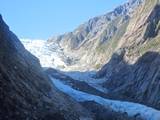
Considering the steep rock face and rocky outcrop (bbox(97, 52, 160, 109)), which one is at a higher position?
rocky outcrop (bbox(97, 52, 160, 109))

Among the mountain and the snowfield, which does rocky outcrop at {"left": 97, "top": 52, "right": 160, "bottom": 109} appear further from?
the snowfield

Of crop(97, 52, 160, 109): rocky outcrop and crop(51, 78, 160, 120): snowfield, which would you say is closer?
crop(51, 78, 160, 120): snowfield

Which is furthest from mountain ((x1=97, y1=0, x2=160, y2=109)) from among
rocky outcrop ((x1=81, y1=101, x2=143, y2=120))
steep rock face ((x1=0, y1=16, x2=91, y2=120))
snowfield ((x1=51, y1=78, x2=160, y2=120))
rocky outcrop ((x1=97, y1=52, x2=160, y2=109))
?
steep rock face ((x1=0, y1=16, x2=91, y2=120))

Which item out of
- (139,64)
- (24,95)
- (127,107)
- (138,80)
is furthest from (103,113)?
(139,64)

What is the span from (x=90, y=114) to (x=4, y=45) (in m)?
24.2

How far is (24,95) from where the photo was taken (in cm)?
6188

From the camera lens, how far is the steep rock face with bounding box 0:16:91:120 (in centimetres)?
5464

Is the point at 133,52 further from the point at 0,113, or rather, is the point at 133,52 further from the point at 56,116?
the point at 0,113

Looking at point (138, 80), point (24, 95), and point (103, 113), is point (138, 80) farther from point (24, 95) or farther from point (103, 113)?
point (24, 95)


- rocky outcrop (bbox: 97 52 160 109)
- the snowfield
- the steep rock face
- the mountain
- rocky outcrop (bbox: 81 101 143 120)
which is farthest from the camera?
the mountain

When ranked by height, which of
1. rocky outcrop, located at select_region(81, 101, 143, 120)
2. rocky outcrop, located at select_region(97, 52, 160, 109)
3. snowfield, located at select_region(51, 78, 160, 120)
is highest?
rocky outcrop, located at select_region(97, 52, 160, 109)

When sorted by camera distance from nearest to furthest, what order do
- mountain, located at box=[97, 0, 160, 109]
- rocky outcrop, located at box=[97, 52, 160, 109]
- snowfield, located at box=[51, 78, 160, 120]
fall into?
snowfield, located at box=[51, 78, 160, 120] < rocky outcrop, located at box=[97, 52, 160, 109] < mountain, located at box=[97, 0, 160, 109]

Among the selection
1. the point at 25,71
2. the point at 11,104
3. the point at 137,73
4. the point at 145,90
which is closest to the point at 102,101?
the point at 145,90

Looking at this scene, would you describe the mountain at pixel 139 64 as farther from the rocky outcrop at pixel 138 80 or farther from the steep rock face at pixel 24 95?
the steep rock face at pixel 24 95
